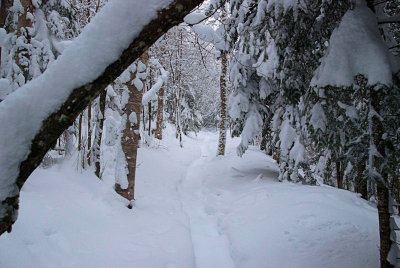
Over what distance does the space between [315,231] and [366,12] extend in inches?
166

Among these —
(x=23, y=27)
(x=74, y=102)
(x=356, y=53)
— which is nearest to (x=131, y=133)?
(x=23, y=27)

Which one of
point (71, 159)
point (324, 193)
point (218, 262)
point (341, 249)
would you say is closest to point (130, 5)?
point (218, 262)

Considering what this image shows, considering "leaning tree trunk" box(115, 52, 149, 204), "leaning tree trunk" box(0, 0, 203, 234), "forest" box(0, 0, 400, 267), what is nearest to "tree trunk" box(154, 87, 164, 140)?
"forest" box(0, 0, 400, 267)

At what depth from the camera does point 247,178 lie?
9938mm

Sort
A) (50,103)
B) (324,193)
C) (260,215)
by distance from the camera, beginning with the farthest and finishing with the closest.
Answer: (324,193) < (260,215) < (50,103)

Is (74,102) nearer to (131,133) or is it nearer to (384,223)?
(384,223)

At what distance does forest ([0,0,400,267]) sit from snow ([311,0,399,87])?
17 millimetres

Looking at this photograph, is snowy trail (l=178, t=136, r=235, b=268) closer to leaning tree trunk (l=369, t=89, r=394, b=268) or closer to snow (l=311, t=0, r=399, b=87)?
leaning tree trunk (l=369, t=89, r=394, b=268)

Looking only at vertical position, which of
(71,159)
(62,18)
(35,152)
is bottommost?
(71,159)

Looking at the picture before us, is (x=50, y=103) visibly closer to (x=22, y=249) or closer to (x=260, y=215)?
(x=22, y=249)

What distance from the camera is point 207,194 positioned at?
9.09 m

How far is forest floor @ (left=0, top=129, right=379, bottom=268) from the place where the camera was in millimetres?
3723

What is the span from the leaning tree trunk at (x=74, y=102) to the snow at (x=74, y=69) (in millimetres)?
28

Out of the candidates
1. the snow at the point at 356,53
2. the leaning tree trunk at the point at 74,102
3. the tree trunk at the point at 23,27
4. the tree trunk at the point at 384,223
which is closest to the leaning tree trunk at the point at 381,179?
the tree trunk at the point at 384,223
